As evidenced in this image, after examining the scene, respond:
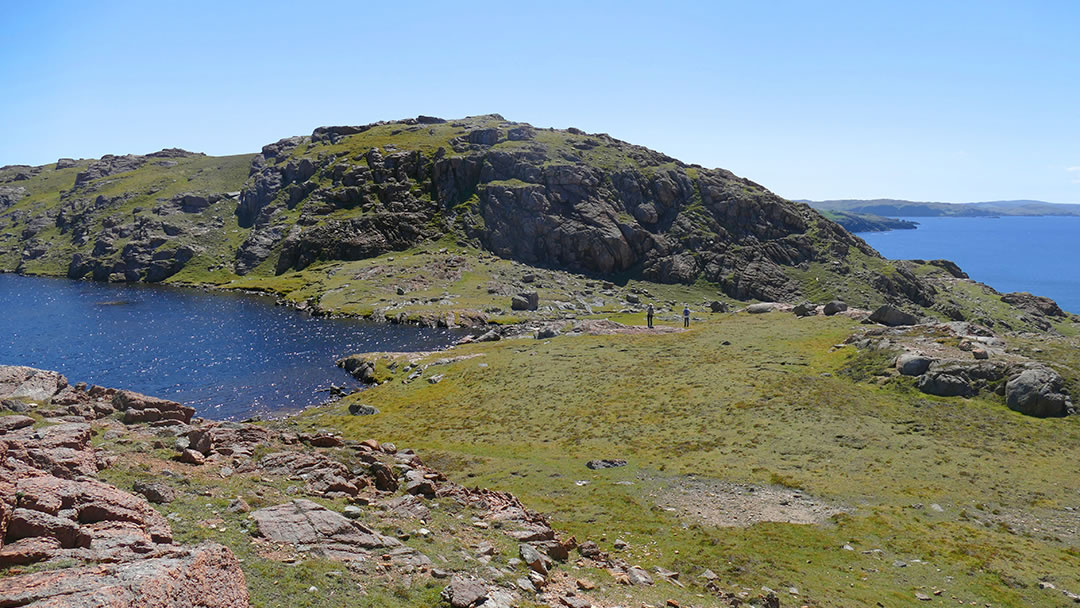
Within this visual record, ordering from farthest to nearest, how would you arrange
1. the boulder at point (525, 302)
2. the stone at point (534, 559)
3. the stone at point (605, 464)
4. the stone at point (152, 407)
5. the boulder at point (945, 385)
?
the boulder at point (525, 302)
the boulder at point (945, 385)
the stone at point (605, 464)
the stone at point (152, 407)
the stone at point (534, 559)

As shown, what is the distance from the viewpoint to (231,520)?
22.9 meters

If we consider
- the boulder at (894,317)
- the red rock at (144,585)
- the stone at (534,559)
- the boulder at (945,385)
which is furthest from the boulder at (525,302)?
the red rock at (144,585)

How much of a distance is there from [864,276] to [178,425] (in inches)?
6703

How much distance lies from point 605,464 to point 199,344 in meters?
85.0

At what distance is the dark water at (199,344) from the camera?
80.4m

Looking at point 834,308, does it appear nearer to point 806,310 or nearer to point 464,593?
point 806,310

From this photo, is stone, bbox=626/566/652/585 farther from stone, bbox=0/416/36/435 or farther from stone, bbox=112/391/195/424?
stone, bbox=0/416/36/435

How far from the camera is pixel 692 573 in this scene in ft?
92.0

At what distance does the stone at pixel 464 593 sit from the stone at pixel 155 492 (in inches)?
449

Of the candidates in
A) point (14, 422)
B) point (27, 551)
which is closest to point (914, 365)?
point (27, 551)

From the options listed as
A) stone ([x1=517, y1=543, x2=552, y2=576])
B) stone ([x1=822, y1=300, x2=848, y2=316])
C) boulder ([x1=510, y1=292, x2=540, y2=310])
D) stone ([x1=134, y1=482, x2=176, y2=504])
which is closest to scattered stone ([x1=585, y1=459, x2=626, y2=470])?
stone ([x1=517, y1=543, x2=552, y2=576])

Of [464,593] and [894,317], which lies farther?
[894,317]

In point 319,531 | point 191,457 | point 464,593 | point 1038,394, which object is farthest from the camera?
point 1038,394

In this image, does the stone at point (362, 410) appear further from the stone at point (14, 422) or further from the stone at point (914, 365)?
the stone at point (914, 365)
